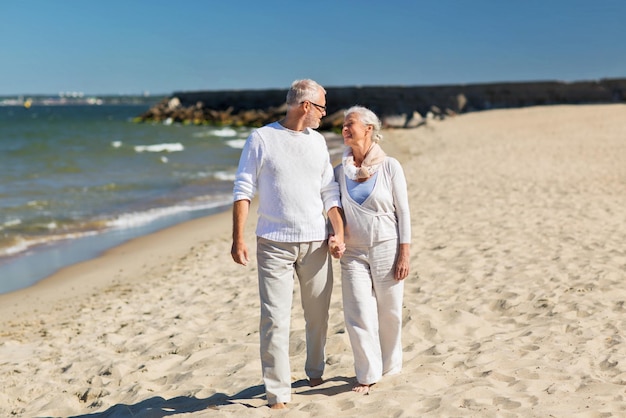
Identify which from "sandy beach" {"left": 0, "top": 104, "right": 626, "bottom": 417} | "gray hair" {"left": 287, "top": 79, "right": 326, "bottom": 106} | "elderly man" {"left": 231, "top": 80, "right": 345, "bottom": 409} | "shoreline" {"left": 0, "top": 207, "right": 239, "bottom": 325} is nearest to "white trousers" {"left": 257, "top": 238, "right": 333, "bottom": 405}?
"elderly man" {"left": 231, "top": 80, "right": 345, "bottom": 409}

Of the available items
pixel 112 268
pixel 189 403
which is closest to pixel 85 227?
pixel 112 268

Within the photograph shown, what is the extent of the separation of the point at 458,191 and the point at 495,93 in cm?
3113

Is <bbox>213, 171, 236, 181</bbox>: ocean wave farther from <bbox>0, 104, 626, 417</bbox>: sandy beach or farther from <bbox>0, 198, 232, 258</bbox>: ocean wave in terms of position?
<bbox>0, 104, 626, 417</bbox>: sandy beach

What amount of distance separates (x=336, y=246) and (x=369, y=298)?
15.0 inches

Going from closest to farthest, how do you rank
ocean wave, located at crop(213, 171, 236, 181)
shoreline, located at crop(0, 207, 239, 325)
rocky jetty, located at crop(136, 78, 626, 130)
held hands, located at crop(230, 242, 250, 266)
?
held hands, located at crop(230, 242, 250, 266) → shoreline, located at crop(0, 207, 239, 325) → ocean wave, located at crop(213, 171, 236, 181) → rocky jetty, located at crop(136, 78, 626, 130)

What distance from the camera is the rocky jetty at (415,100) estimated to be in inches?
1471

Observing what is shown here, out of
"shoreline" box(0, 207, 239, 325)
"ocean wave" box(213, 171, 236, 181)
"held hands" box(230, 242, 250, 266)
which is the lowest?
"shoreline" box(0, 207, 239, 325)

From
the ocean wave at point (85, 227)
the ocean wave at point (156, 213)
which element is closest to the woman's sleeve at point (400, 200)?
the ocean wave at point (85, 227)

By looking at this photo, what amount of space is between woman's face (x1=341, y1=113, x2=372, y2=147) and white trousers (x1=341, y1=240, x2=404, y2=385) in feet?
1.84

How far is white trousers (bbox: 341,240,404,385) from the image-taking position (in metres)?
3.80

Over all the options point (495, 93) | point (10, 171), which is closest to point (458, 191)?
point (10, 171)

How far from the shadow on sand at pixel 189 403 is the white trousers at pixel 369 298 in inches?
11.7

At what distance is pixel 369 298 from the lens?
12.5 ft

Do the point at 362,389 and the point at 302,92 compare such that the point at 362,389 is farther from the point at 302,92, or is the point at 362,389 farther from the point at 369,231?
the point at 302,92
